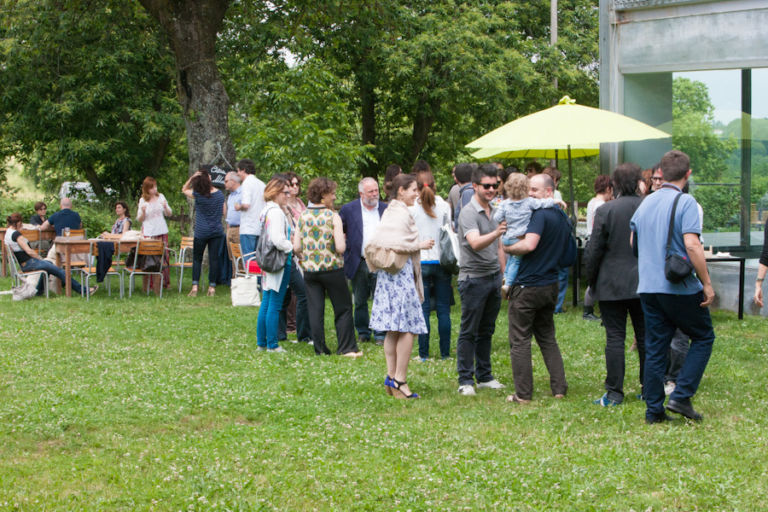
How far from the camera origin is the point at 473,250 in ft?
25.7

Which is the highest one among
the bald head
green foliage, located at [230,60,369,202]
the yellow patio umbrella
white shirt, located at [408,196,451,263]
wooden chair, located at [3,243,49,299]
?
green foliage, located at [230,60,369,202]

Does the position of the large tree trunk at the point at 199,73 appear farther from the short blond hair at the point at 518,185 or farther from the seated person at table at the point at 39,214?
the short blond hair at the point at 518,185

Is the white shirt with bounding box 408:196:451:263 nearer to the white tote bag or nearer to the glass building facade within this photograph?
the white tote bag

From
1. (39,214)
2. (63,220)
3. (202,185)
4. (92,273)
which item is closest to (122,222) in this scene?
(92,273)

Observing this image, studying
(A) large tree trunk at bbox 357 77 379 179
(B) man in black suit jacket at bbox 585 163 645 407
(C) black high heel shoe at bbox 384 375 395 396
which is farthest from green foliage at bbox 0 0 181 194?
(B) man in black suit jacket at bbox 585 163 645 407

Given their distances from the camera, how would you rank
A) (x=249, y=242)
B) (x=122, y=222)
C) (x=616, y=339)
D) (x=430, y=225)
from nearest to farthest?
(x=616, y=339) → (x=430, y=225) → (x=249, y=242) → (x=122, y=222)

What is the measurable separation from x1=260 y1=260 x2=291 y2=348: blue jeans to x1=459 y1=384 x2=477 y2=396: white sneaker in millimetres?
2799

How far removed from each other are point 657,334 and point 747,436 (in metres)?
0.94

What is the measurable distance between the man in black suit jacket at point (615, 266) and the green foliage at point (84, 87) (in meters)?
17.4

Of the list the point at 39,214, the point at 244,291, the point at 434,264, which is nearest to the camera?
the point at 434,264

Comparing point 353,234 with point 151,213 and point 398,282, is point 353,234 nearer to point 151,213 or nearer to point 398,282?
point 398,282

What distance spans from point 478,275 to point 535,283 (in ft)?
2.23

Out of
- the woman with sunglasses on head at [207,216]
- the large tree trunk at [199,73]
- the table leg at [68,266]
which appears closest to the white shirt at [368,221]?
the woman with sunglasses on head at [207,216]

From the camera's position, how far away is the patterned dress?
767 centimetres
